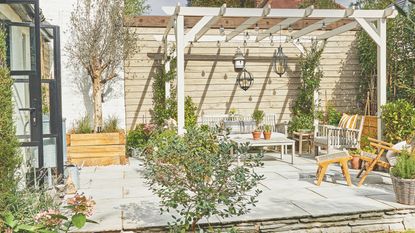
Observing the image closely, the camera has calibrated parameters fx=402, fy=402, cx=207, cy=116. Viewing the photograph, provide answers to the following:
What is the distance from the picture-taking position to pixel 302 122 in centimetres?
910

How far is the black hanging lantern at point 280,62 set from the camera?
29.7ft

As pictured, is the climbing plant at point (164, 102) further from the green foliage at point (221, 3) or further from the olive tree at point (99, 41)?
the green foliage at point (221, 3)

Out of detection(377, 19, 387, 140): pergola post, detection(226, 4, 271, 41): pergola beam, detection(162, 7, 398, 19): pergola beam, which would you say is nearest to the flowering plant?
detection(162, 7, 398, 19): pergola beam

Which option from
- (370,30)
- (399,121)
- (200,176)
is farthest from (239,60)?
(200,176)

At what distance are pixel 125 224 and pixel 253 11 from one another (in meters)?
4.29

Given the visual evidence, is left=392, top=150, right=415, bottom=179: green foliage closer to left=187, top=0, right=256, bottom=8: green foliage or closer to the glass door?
the glass door

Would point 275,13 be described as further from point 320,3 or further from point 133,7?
point 320,3

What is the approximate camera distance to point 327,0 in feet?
53.7

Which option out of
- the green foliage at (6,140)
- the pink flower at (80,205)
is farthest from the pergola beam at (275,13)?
the pink flower at (80,205)

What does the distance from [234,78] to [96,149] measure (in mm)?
3651

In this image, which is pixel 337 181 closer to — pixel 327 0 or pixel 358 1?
pixel 358 1

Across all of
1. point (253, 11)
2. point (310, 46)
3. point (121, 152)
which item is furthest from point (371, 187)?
point (310, 46)

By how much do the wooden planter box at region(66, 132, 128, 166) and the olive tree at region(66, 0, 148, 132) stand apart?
0.61 metres

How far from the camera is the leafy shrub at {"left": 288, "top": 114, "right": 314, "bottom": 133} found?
29.8 ft
